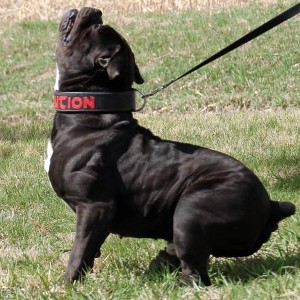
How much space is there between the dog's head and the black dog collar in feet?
0.23

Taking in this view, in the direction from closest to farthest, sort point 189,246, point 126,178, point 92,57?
point 189,246 < point 126,178 < point 92,57

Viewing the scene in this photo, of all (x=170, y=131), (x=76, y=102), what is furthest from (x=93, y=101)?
(x=170, y=131)

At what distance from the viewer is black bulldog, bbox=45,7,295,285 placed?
4.39 meters

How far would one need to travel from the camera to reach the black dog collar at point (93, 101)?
4.66 metres

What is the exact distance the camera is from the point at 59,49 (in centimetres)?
481

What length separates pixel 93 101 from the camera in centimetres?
466

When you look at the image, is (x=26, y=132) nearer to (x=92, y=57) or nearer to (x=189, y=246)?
(x=92, y=57)

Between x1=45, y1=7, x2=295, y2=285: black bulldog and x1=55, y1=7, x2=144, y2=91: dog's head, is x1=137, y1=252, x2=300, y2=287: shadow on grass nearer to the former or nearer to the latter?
x1=45, y1=7, x2=295, y2=285: black bulldog

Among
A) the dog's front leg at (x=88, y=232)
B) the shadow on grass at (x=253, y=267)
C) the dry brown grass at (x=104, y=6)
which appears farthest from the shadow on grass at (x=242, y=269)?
the dry brown grass at (x=104, y=6)

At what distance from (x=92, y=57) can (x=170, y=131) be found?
4835 millimetres

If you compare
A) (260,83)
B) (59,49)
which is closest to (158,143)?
(59,49)

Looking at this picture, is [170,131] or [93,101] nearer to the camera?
[93,101]

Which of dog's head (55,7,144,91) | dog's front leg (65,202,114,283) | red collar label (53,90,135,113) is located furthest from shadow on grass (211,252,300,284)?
dog's head (55,7,144,91)

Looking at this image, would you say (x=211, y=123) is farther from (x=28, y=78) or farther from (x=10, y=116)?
(x=28, y=78)
